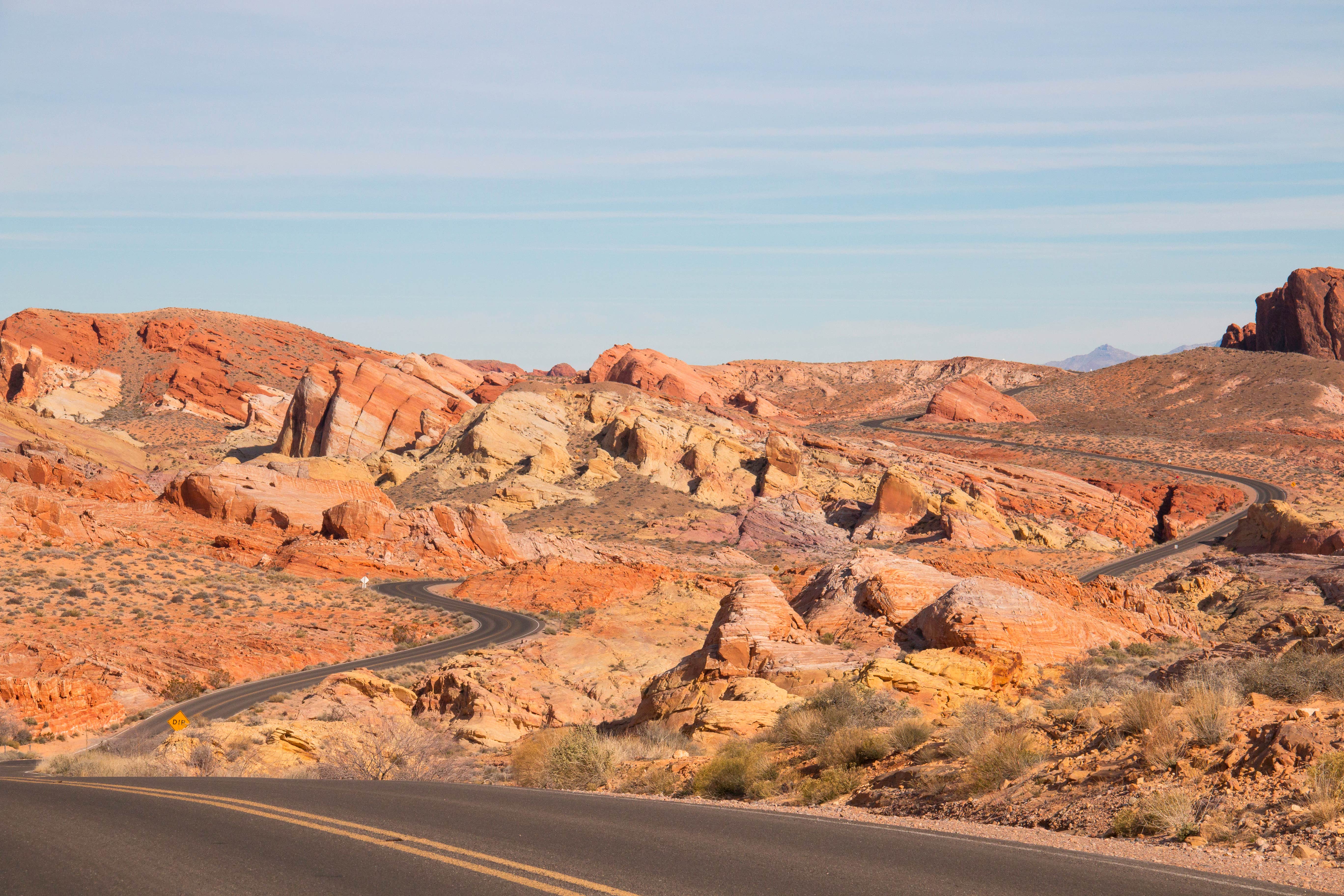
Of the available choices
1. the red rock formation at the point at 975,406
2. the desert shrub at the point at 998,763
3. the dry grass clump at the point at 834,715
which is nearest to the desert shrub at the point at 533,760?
the dry grass clump at the point at 834,715

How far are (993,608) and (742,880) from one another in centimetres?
1921

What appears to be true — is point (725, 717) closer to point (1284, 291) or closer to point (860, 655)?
point (860, 655)

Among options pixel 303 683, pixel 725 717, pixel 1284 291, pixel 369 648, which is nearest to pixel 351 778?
pixel 725 717

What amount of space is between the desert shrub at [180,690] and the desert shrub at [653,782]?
26.2 m

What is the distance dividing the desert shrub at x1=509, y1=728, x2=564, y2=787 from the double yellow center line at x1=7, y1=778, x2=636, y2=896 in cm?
584

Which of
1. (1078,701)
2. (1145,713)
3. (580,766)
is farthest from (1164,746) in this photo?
(580,766)

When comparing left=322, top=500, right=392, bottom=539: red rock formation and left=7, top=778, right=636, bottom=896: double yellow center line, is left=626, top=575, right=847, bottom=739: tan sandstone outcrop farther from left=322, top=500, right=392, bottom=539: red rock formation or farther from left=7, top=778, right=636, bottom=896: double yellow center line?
left=322, top=500, right=392, bottom=539: red rock formation

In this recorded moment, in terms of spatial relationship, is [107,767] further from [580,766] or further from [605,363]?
[605,363]

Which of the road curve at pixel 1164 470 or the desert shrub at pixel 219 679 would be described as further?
the road curve at pixel 1164 470

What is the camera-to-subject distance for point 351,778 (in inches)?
704

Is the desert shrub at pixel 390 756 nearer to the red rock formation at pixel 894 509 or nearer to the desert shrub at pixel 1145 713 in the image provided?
the desert shrub at pixel 1145 713

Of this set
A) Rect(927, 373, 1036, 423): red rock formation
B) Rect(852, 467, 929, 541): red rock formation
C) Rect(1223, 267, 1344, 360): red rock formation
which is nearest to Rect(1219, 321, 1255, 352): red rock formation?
Rect(1223, 267, 1344, 360): red rock formation

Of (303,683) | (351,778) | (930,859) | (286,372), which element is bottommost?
(303,683)

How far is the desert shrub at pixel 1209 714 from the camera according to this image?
1070 cm
